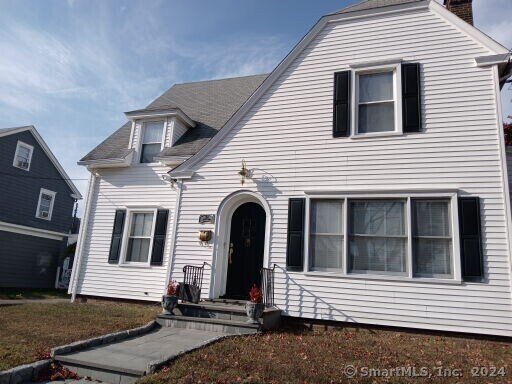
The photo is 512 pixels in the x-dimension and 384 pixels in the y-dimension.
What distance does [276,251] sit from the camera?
8438 mm

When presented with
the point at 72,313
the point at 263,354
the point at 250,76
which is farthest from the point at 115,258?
the point at 250,76

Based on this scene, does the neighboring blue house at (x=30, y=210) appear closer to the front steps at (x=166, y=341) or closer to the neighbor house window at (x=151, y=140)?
the neighbor house window at (x=151, y=140)

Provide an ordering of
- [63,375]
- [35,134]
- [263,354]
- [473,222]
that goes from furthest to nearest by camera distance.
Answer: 1. [35,134]
2. [473,222]
3. [263,354]
4. [63,375]

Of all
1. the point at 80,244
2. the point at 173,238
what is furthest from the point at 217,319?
the point at 80,244

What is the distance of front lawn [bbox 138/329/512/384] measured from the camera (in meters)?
4.76

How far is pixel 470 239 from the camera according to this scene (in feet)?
23.2

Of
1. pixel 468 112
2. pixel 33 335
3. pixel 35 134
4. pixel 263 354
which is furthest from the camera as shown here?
pixel 35 134

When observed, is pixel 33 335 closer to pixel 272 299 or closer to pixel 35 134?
pixel 272 299

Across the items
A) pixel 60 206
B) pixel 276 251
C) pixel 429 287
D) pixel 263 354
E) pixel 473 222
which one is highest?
pixel 60 206

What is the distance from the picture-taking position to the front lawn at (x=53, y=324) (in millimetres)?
5582

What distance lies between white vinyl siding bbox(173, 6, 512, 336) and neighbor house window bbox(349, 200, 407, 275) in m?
0.32

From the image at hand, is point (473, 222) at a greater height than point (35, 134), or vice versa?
point (35, 134)

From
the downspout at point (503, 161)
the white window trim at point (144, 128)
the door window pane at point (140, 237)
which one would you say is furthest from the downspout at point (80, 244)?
the downspout at point (503, 161)

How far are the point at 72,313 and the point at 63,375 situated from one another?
164 inches
